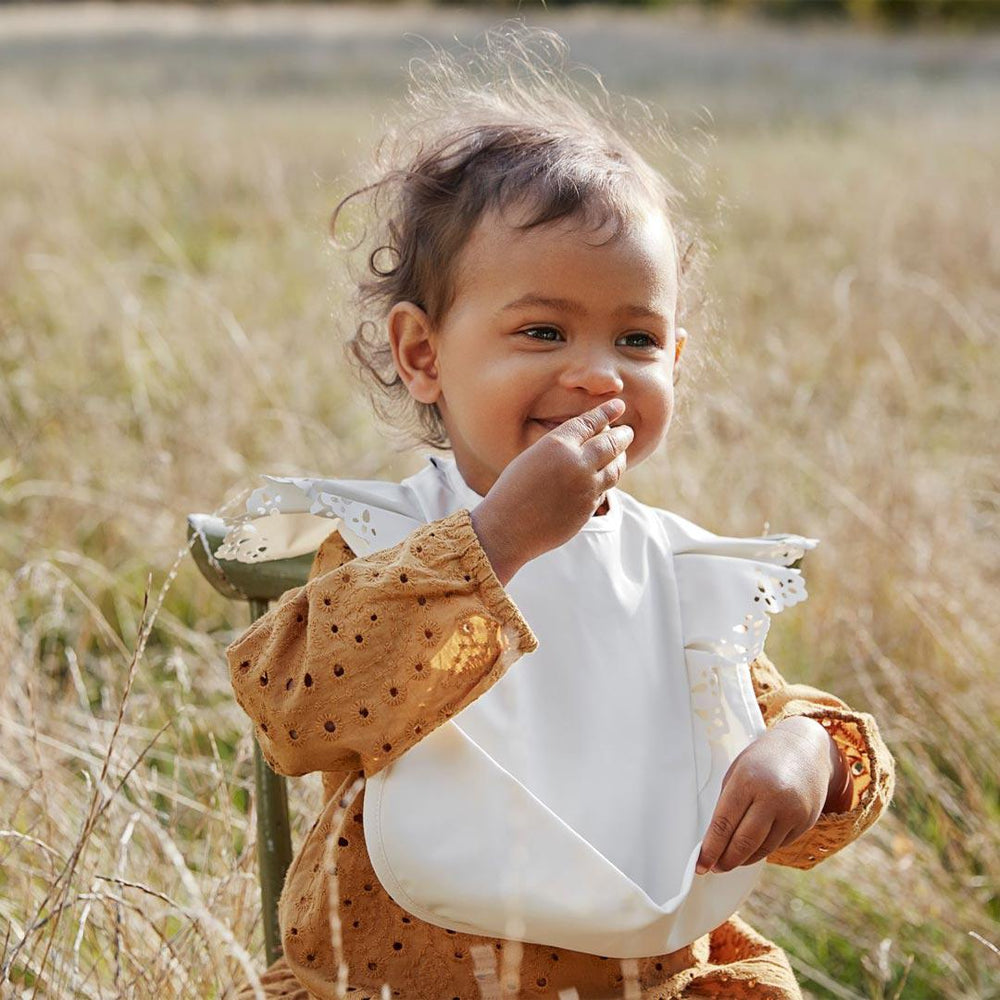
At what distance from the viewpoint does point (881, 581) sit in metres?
3.07

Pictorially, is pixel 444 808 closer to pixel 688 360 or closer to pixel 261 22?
pixel 688 360

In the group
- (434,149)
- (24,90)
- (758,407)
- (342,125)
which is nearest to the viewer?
(434,149)

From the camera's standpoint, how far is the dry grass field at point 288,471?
2.06m

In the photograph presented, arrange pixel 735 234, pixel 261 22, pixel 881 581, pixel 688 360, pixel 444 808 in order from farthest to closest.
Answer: pixel 261 22, pixel 735 234, pixel 881 581, pixel 688 360, pixel 444 808

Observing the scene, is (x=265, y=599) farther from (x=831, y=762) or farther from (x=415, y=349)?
(x=831, y=762)

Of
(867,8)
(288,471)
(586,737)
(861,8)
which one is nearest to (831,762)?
(586,737)

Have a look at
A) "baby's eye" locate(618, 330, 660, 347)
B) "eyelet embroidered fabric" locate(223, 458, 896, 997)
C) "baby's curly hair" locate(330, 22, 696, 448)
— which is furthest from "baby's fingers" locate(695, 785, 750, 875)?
"baby's curly hair" locate(330, 22, 696, 448)

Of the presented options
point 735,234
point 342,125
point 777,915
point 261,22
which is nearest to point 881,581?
point 777,915

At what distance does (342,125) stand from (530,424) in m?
9.76

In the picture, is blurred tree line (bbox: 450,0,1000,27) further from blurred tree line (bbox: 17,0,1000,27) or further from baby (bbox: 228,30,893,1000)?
baby (bbox: 228,30,893,1000)

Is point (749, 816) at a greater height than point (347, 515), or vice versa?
point (347, 515)

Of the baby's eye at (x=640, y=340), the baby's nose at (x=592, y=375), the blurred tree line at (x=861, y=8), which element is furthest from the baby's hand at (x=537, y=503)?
the blurred tree line at (x=861, y=8)

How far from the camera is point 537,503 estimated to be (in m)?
1.42

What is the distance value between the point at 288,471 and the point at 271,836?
1.74 meters
